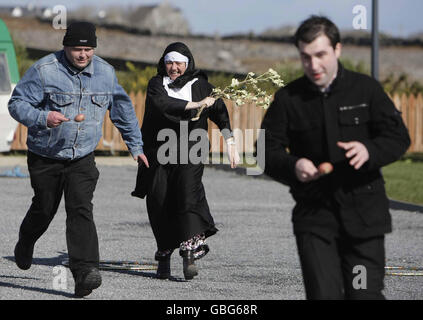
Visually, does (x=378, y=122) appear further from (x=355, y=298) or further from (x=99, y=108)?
(x=99, y=108)

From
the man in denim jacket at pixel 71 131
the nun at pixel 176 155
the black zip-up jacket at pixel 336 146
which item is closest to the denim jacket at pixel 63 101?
the man in denim jacket at pixel 71 131

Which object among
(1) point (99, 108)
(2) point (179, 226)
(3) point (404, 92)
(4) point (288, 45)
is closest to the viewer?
(1) point (99, 108)

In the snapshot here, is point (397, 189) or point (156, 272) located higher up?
point (156, 272)

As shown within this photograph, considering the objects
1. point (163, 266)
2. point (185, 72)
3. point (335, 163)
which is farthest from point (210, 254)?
point (335, 163)

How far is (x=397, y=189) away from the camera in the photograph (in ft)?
62.5

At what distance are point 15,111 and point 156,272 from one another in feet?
7.38

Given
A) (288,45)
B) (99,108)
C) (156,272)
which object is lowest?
(288,45)

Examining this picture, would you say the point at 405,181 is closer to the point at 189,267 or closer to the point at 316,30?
the point at 189,267

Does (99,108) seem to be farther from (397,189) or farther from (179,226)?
(397,189)

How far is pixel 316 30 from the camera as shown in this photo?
208 inches

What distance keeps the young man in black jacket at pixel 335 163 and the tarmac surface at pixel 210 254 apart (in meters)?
2.51
